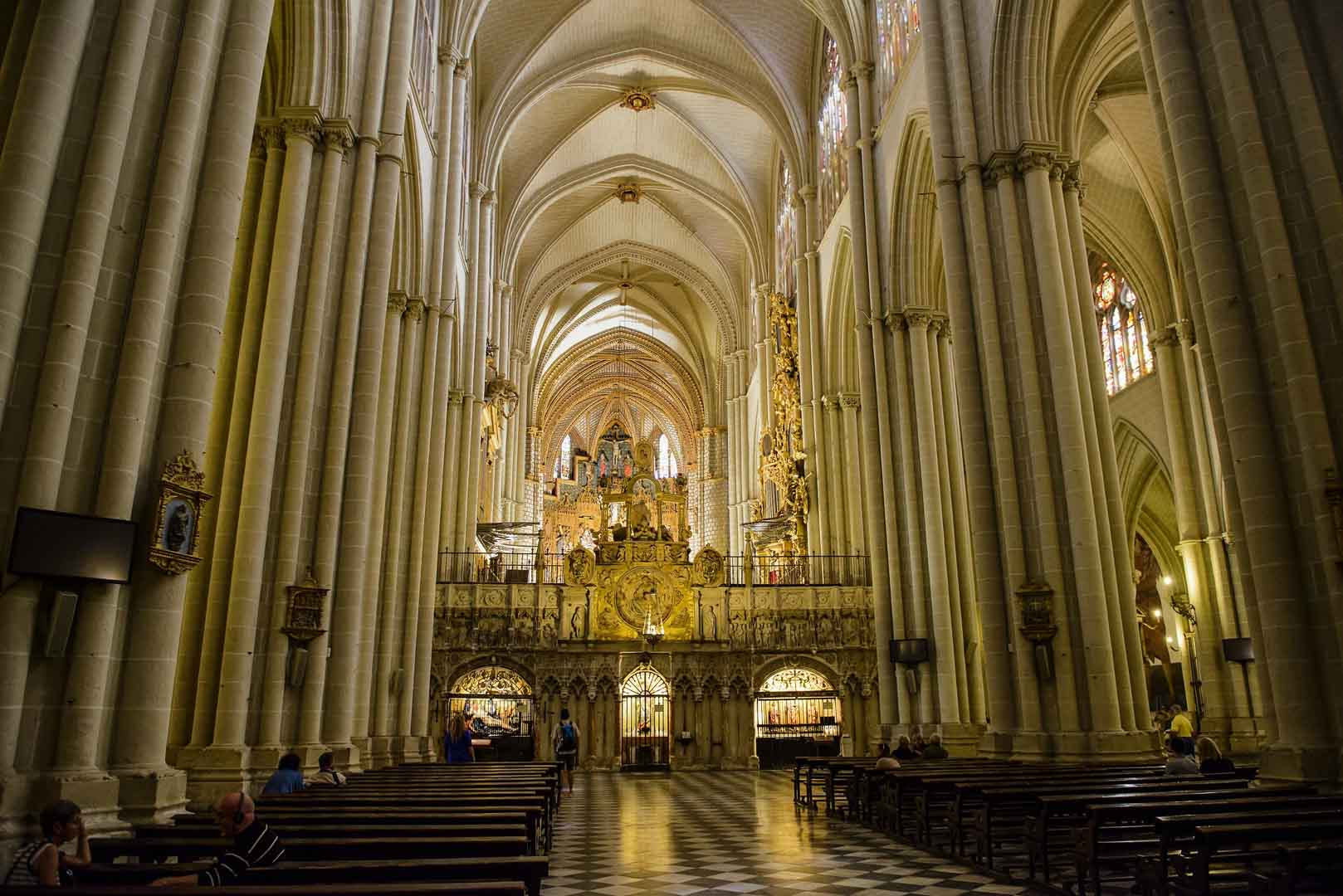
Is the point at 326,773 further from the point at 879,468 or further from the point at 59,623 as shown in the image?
the point at 879,468

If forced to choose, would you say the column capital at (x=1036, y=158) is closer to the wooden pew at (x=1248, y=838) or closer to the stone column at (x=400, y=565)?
the stone column at (x=400, y=565)

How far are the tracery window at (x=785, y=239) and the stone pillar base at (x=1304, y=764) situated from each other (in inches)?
841

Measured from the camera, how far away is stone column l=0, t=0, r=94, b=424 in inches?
243

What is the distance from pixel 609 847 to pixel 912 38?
1542cm

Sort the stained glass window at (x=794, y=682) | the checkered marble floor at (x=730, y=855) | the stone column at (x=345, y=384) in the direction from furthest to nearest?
the stained glass window at (x=794, y=682) → the stone column at (x=345, y=384) → the checkered marble floor at (x=730, y=855)

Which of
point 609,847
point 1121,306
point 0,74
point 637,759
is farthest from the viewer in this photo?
point 1121,306

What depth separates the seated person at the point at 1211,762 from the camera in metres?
8.77

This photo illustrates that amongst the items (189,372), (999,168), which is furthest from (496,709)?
(189,372)

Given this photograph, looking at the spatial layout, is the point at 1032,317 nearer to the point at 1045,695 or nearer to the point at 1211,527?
the point at 1045,695

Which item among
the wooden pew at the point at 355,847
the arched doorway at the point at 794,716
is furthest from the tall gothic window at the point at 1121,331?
the wooden pew at the point at 355,847

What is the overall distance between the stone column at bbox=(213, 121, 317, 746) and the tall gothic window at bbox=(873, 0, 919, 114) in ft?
38.9

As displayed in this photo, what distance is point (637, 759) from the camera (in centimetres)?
2116

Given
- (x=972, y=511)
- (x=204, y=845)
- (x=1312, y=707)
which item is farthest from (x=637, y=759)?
(x=204, y=845)

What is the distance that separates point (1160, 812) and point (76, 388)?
300 inches
